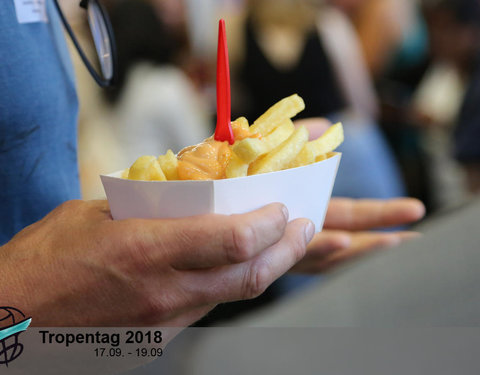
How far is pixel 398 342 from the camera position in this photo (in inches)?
27.4

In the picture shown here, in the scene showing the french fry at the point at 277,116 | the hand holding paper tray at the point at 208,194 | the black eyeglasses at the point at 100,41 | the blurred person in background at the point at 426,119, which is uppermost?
the black eyeglasses at the point at 100,41

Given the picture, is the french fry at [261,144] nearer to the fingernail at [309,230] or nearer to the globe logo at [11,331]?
the fingernail at [309,230]

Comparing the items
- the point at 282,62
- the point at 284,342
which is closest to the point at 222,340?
the point at 284,342

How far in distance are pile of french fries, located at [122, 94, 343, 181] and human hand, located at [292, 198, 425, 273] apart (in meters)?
0.30

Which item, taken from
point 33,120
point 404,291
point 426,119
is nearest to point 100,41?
point 33,120

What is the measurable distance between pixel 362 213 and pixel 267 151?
1.75 ft

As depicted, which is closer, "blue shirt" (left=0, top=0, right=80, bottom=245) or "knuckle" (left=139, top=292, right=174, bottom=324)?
"knuckle" (left=139, top=292, right=174, bottom=324)

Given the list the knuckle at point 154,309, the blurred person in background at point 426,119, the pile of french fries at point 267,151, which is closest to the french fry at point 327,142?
the pile of french fries at point 267,151

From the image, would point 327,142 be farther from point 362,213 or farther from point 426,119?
point 426,119

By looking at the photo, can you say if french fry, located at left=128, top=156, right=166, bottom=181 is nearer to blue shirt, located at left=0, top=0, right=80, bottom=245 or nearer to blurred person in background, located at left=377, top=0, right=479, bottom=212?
blue shirt, located at left=0, top=0, right=80, bottom=245

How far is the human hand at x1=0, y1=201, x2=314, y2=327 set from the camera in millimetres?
564

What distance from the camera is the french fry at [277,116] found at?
0.68 m

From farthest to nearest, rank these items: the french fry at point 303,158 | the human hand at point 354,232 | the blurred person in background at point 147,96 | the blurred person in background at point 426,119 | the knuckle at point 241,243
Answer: the blurred person in background at point 426,119 < the blurred person in background at point 147,96 < the human hand at point 354,232 < the french fry at point 303,158 < the knuckle at point 241,243

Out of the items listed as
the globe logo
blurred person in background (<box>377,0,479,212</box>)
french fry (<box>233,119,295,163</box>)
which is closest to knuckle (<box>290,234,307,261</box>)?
french fry (<box>233,119,295,163</box>)
